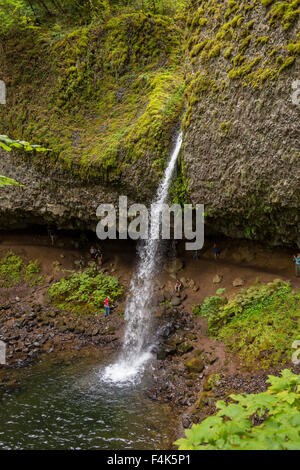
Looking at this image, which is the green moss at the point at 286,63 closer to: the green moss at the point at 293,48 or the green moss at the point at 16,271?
the green moss at the point at 293,48

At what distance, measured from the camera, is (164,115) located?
1210 cm

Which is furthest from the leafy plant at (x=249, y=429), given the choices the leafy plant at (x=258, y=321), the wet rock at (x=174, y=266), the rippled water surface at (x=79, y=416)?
the wet rock at (x=174, y=266)

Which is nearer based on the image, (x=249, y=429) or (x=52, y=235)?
(x=249, y=429)

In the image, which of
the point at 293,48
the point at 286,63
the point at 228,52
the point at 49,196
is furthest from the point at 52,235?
the point at 293,48

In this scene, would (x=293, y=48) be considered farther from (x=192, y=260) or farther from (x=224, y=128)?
(x=192, y=260)

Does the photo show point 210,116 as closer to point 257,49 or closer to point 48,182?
point 257,49

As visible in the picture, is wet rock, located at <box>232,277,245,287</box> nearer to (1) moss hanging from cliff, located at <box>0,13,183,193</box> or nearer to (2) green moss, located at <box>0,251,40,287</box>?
(1) moss hanging from cliff, located at <box>0,13,183,193</box>

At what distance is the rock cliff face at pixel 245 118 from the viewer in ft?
27.0

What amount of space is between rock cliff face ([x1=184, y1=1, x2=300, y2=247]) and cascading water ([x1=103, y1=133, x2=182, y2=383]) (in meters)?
1.32

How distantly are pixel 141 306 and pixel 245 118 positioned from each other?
8527 mm

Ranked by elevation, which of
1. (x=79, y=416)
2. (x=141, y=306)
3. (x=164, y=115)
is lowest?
(x=79, y=416)

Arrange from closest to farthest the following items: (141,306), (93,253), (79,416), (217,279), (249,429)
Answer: (249,429) → (79,416) → (217,279) → (141,306) → (93,253)

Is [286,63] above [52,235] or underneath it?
underneath

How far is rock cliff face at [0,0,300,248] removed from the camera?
339 inches
